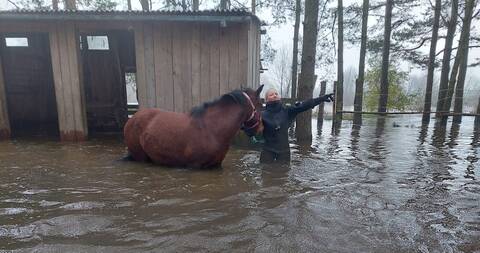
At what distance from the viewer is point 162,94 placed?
758 centimetres

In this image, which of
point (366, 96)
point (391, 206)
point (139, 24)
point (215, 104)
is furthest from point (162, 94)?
point (366, 96)

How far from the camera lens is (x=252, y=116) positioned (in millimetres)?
4750

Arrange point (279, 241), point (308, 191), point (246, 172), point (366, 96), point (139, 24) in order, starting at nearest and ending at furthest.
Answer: point (279, 241) → point (308, 191) → point (246, 172) → point (139, 24) → point (366, 96)

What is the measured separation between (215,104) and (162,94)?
301cm

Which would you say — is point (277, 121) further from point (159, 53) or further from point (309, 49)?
point (159, 53)

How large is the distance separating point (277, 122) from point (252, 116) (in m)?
0.46

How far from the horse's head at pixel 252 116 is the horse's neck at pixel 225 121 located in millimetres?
113

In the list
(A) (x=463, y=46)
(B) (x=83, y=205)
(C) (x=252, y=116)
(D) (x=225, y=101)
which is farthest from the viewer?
(A) (x=463, y=46)

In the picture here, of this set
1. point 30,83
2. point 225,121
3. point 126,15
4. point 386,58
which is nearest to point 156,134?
point 225,121

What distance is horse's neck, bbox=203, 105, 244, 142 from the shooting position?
4.76m

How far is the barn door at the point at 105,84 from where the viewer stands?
32.6 feet

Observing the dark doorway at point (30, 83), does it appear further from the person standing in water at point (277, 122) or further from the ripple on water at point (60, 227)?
the ripple on water at point (60, 227)

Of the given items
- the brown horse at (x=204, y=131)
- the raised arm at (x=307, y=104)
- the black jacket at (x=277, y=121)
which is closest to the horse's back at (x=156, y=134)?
the brown horse at (x=204, y=131)

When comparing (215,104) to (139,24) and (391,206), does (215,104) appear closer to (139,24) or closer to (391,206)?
(391,206)
